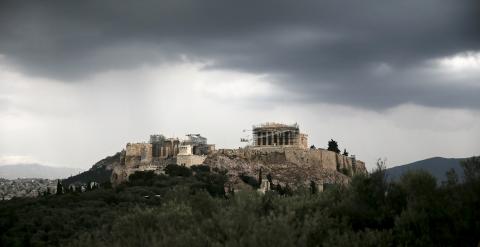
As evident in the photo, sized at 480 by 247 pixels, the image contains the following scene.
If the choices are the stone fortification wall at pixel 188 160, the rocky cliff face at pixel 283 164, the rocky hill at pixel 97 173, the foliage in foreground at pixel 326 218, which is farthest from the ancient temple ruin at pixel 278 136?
the foliage in foreground at pixel 326 218

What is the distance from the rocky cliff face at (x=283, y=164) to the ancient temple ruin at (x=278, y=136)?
6511mm

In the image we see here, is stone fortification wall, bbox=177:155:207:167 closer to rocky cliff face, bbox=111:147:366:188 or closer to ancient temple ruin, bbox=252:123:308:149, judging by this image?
rocky cliff face, bbox=111:147:366:188

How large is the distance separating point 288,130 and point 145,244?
7806cm

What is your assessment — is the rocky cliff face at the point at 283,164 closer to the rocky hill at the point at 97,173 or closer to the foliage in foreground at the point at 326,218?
the rocky hill at the point at 97,173

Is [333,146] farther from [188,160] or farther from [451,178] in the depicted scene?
[451,178]

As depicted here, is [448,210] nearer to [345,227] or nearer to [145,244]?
[345,227]

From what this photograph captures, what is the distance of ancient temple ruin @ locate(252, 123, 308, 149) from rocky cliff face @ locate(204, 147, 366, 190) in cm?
651

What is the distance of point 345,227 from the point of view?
55.2 feet

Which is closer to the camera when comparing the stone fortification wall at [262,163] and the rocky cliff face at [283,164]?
the rocky cliff face at [283,164]

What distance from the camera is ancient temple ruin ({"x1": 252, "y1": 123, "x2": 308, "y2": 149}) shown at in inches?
3590

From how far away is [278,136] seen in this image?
301 ft

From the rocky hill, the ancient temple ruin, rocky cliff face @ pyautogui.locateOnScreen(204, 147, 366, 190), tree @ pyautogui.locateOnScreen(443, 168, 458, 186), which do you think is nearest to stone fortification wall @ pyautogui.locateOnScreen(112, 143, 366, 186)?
rocky cliff face @ pyautogui.locateOnScreen(204, 147, 366, 190)

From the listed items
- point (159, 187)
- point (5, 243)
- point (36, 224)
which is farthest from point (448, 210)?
point (159, 187)

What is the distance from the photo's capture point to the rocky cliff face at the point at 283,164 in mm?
75000
